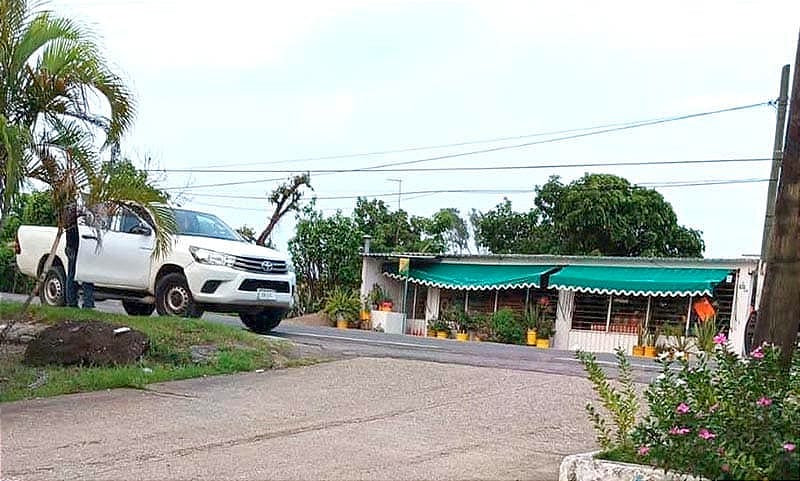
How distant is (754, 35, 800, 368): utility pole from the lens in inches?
206

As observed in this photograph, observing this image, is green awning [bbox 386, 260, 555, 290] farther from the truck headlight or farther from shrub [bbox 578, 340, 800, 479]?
shrub [bbox 578, 340, 800, 479]

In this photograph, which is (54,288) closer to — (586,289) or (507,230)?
(586,289)

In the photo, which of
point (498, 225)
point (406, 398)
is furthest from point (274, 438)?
point (498, 225)

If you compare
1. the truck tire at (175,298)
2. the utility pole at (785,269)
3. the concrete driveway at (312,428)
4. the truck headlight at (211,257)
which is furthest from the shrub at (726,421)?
the truck tire at (175,298)

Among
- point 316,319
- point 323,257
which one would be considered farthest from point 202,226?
point 323,257

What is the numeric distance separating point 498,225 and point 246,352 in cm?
2541

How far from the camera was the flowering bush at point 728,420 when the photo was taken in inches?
160

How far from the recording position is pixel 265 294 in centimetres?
1236

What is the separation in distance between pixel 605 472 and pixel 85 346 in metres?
6.34

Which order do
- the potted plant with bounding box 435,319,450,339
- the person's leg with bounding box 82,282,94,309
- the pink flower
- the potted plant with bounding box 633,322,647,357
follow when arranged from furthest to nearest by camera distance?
the potted plant with bounding box 435,319,450,339 < the potted plant with bounding box 633,322,647,357 < the person's leg with bounding box 82,282,94,309 < the pink flower

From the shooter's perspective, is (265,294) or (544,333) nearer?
(265,294)

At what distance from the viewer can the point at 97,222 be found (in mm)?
9969

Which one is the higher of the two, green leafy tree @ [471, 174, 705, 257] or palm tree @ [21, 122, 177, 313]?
green leafy tree @ [471, 174, 705, 257]

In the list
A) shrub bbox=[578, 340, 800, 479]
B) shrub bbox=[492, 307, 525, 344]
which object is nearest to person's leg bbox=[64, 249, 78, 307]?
shrub bbox=[578, 340, 800, 479]
